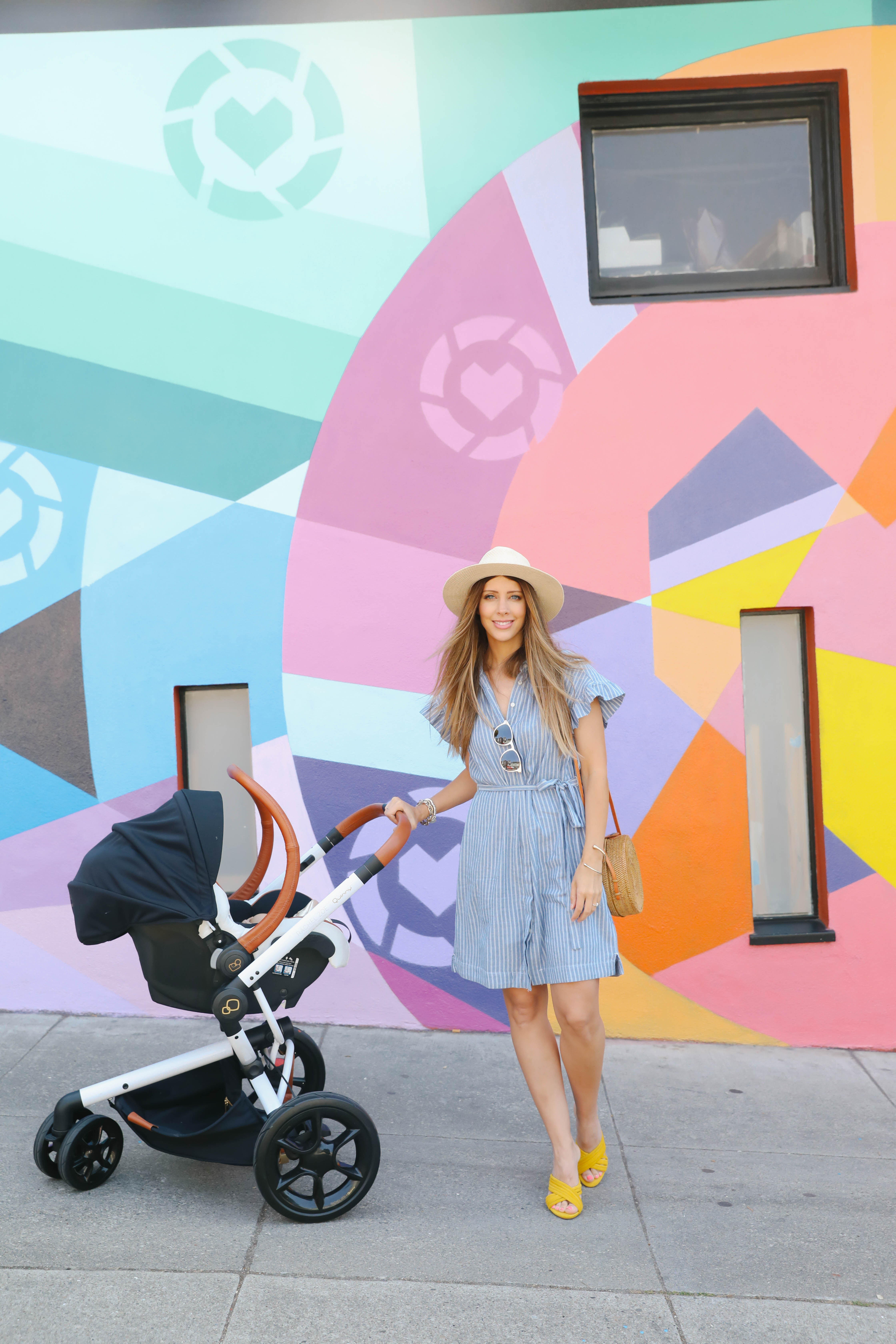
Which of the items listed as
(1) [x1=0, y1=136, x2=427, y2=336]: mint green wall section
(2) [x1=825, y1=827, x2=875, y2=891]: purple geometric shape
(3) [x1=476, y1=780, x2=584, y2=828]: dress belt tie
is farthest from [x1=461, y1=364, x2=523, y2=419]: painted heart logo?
(2) [x1=825, y1=827, x2=875, y2=891]: purple geometric shape

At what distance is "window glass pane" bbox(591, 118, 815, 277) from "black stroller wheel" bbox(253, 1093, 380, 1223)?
3.60 metres

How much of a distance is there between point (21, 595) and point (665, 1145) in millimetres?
3475

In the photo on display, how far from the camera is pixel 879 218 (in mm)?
4098

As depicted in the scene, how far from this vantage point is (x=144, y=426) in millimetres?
4234

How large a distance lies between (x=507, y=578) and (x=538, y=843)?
0.82m

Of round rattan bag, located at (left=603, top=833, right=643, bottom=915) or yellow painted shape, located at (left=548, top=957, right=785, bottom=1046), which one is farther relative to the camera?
yellow painted shape, located at (left=548, top=957, right=785, bottom=1046)

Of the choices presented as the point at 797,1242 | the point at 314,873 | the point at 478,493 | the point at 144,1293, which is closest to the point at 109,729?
the point at 314,873

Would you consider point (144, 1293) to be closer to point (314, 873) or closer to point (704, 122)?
point (314, 873)

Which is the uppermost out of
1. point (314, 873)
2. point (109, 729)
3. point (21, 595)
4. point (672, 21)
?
point (672, 21)

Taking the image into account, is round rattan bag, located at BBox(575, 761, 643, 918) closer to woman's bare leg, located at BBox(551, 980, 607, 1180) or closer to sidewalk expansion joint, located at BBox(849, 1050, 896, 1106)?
woman's bare leg, located at BBox(551, 980, 607, 1180)

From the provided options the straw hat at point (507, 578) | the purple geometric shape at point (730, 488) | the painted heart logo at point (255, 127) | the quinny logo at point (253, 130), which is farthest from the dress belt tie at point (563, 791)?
the painted heart logo at point (255, 127)

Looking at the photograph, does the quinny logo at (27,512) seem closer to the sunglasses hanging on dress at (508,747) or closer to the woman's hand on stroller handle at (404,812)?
the woman's hand on stroller handle at (404,812)

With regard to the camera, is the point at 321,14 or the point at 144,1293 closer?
the point at 144,1293

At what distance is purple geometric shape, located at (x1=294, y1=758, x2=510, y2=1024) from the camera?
4.16 metres
